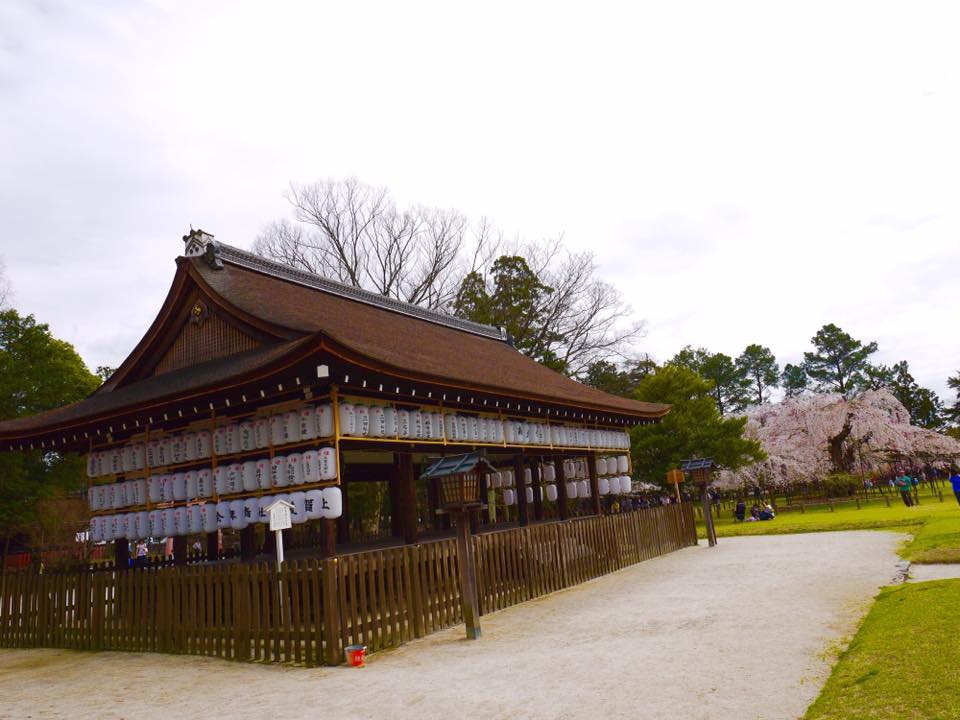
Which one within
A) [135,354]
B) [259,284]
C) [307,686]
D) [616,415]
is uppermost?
[259,284]

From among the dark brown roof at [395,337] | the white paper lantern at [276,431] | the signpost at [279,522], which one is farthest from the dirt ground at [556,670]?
the dark brown roof at [395,337]

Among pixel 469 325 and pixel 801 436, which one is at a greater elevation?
pixel 469 325

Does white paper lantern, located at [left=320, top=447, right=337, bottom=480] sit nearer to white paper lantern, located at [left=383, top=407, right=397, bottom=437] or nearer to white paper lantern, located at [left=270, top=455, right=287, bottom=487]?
white paper lantern, located at [left=270, top=455, right=287, bottom=487]

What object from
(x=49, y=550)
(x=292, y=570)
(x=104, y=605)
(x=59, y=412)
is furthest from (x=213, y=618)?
(x=49, y=550)

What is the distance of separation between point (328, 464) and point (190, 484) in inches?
133

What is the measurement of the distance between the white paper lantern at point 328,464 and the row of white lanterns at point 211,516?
0.67ft

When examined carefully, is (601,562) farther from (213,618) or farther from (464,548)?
(213,618)

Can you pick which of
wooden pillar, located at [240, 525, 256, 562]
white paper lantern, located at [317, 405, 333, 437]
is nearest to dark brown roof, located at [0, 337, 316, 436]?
white paper lantern, located at [317, 405, 333, 437]

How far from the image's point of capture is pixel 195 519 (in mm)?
10781

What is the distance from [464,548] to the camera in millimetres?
8914

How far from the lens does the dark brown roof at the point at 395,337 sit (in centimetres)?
1109

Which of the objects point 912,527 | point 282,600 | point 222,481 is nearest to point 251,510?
point 222,481

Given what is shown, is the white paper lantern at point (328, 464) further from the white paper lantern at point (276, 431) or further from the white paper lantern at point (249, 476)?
the white paper lantern at point (249, 476)

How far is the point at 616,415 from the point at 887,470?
3048 cm
